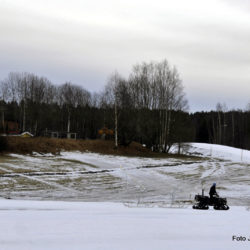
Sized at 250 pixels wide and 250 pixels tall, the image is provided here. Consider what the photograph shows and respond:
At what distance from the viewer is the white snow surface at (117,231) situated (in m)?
6.85

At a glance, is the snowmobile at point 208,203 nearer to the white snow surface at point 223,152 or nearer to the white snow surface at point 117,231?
the white snow surface at point 117,231

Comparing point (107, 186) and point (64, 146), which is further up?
point (64, 146)

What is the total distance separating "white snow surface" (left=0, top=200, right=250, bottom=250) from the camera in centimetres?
685

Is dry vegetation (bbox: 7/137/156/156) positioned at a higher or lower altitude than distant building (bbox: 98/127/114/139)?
lower

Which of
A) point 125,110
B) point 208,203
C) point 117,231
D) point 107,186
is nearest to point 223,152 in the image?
point 125,110

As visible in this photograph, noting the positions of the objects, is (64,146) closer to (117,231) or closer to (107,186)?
(107,186)

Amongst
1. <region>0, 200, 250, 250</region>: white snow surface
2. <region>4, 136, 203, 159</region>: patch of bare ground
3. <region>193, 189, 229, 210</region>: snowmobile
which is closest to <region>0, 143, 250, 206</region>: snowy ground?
<region>193, 189, 229, 210</region>: snowmobile

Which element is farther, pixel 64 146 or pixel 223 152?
pixel 223 152

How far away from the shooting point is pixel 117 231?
25.8 feet

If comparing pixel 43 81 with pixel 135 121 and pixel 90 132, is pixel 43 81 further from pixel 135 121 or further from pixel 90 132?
pixel 135 121

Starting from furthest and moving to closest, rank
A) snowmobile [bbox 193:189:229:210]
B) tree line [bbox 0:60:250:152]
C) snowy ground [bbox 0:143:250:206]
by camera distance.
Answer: tree line [bbox 0:60:250:152], snowy ground [bbox 0:143:250:206], snowmobile [bbox 193:189:229:210]

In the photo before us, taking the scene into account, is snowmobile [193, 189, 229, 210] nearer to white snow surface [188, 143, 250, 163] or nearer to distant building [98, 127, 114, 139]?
distant building [98, 127, 114, 139]

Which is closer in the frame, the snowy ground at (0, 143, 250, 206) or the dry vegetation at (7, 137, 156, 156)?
the snowy ground at (0, 143, 250, 206)

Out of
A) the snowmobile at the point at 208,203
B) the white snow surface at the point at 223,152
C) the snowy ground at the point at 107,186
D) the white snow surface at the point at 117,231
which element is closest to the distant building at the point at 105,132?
the white snow surface at the point at 223,152
